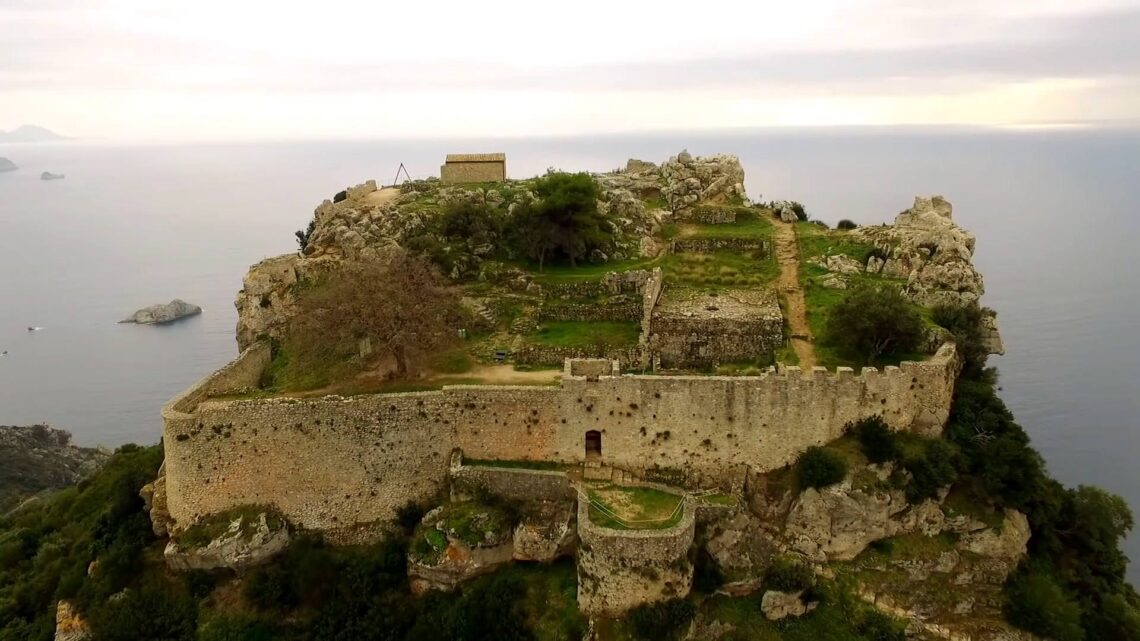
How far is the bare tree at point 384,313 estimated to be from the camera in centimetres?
2138

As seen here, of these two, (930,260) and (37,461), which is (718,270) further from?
(37,461)

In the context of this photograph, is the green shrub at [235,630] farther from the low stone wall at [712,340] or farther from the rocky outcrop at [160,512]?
the low stone wall at [712,340]

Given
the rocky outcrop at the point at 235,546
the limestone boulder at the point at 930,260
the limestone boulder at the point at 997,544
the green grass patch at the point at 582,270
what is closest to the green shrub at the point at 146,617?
the rocky outcrop at the point at 235,546

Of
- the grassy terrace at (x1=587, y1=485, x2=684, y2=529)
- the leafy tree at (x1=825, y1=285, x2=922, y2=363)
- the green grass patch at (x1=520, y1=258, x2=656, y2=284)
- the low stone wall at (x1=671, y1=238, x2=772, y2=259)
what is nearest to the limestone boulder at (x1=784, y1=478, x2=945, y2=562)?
the grassy terrace at (x1=587, y1=485, x2=684, y2=529)

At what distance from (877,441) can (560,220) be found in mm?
15535

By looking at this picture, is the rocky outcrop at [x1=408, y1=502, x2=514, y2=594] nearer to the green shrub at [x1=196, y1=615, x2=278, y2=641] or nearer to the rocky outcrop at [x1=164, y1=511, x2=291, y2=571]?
the rocky outcrop at [x1=164, y1=511, x2=291, y2=571]

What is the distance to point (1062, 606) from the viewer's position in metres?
19.8

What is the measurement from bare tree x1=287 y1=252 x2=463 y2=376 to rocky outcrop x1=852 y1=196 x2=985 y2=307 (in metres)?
15.6

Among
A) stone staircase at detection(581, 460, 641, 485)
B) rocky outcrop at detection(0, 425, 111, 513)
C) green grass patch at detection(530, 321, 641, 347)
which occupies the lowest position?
rocky outcrop at detection(0, 425, 111, 513)

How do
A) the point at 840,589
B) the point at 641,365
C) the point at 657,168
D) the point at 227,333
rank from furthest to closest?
the point at 227,333 < the point at 657,168 < the point at 641,365 < the point at 840,589

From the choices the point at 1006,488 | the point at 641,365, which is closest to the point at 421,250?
the point at 641,365

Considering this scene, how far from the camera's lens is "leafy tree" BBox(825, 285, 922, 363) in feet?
70.7

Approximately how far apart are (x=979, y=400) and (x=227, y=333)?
81.5 metres

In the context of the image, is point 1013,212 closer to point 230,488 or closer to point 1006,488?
point 1006,488
